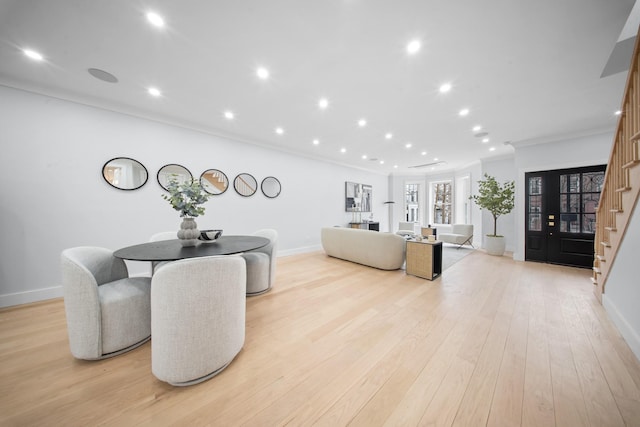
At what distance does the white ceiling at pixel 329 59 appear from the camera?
161 centimetres

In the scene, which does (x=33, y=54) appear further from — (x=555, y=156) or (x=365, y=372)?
(x=555, y=156)

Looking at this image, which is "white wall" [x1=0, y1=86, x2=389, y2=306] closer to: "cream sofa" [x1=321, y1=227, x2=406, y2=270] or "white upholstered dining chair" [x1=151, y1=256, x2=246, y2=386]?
"cream sofa" [x1=321, y1=227, x2=406, y2=270]

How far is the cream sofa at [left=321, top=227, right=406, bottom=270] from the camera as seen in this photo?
3717 mm

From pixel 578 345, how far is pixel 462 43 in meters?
2.84

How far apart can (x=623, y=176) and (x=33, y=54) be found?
6189mm

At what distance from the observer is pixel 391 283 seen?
3184mm

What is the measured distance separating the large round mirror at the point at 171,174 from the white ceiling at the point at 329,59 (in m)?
0.78

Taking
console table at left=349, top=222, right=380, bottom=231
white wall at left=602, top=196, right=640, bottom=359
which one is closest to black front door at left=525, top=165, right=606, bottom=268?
white wall at left=602, top=196, right=640, bottom=359

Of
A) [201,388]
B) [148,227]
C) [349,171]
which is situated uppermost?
[349,171]

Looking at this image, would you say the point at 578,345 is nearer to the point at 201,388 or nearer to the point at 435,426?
the point at 435,426

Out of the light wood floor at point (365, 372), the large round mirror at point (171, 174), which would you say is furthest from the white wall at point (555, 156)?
the large round mirror at point (171, 174)

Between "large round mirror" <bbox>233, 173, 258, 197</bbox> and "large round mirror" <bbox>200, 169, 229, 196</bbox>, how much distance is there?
8.7 inches

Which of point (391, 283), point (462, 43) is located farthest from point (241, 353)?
point (462, 43)

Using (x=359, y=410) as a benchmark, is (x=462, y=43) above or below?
above
